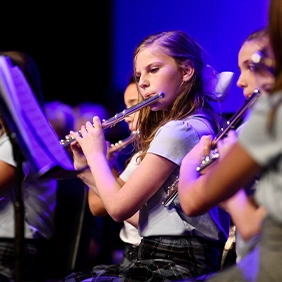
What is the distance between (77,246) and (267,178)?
3.82 ft

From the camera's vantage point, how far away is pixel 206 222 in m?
1.51

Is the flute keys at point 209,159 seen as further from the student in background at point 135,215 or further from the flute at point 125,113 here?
the student in background at point 135,215

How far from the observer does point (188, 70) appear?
1628 millimetres

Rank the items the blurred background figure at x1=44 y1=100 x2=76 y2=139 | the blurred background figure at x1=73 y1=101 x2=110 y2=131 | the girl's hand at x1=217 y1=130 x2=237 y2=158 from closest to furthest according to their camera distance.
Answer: the girl's hand at x1=217 y1=130 x2=237 y2=158 < the blurred background figure at x1=44 y1=100 x2=76 y2=139 < the blurred background figure at x1=73 y1=101 x2=110 y2=131

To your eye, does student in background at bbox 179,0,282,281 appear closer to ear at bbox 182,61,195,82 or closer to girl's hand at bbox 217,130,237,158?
girl's hand at bbox 217,130,237,158

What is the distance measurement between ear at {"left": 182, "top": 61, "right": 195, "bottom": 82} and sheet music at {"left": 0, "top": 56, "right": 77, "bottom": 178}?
1.49ft

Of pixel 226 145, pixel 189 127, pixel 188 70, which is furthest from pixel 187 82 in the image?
pixel 226 145

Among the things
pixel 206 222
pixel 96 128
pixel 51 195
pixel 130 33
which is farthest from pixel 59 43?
pixel 206 222

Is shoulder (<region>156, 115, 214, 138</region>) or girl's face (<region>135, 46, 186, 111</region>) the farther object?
girl's face (<region>135, 46, 186, 111</region>)

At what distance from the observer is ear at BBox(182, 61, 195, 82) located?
1624mm

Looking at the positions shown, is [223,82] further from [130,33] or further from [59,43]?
[59,43]

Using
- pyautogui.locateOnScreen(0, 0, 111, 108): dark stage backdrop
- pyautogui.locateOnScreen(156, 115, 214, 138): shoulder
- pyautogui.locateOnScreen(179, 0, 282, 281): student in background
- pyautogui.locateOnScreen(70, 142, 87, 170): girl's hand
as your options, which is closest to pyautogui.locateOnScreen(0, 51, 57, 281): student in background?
pyautogui.locateOnScreen(70, 142, 87, 170): girl's hand

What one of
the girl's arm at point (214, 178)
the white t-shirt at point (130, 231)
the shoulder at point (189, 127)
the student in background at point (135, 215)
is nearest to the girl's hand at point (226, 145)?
the girl's arm at point (214, 178)

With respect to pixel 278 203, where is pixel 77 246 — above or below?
below
